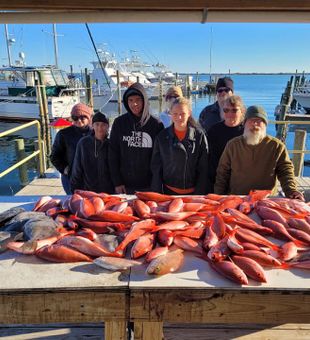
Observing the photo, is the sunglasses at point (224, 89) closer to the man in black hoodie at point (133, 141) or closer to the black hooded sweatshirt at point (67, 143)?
the man in black hoodie at point (133, 141)

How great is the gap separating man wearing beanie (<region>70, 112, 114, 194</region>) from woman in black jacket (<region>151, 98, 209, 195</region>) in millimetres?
653

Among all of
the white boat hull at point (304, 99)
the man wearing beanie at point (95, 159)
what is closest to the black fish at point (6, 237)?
the man wearing beanie at point (95, 159)

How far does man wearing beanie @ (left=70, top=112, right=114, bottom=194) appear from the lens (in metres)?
3.64

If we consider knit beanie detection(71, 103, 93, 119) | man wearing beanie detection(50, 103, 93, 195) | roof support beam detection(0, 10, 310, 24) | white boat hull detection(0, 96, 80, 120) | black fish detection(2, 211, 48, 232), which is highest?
roof support beam detection(0, 10, 310, 24)

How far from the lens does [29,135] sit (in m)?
20.5

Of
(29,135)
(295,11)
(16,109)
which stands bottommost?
(29,135)

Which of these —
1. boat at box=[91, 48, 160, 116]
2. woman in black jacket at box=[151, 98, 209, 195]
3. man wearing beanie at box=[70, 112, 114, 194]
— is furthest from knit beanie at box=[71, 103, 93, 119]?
boat at box=[91, 48, 160, 116]

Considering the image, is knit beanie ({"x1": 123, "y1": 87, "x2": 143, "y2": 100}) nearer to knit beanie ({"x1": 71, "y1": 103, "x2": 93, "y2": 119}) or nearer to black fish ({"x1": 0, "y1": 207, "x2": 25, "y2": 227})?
knit beanie ({"x1": 71, "y1": 103, "x2": 93, "y2": 119})

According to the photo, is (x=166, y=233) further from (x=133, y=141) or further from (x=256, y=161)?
(x=133, y=141)

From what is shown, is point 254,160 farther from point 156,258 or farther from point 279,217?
point 156,258

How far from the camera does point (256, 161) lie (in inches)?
121

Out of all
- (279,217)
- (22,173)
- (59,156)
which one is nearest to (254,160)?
(279,217)

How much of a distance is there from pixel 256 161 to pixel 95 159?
1.81 m

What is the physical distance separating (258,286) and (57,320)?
1.04 m
